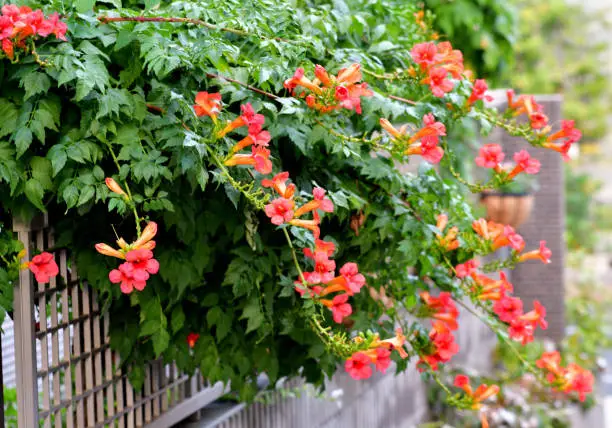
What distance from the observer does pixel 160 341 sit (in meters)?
2.39

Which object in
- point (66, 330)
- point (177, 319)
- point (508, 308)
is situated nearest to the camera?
point (66, 330)

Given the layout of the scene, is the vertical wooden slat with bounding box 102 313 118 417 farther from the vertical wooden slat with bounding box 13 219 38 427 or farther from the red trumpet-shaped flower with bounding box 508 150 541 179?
the red trumpet-shaped flower with bounding box 508 150 541 179

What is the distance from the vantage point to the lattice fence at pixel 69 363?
221 centimetres

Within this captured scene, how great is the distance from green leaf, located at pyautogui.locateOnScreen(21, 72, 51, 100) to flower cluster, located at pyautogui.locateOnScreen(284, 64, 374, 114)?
57cm

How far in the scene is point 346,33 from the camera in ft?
9.07

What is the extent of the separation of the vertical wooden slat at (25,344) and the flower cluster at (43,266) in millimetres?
49

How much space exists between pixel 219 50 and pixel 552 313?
7370 millimetres

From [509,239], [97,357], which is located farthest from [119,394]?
[509,239]

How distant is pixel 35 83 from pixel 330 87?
0.69 metres

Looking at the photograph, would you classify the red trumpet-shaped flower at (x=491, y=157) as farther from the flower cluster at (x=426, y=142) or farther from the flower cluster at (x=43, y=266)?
the flower cluster at (x=43, y=266)

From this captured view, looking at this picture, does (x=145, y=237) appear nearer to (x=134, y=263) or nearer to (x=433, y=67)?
(x=134, y=263)

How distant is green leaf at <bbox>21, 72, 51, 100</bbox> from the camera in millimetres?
1990

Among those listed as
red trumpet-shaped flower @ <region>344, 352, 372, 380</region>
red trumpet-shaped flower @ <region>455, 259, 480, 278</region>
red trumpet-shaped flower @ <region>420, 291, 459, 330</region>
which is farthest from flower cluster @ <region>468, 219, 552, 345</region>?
red trumpet-shaped flower @ <region>344, 352, 372, 380</region>

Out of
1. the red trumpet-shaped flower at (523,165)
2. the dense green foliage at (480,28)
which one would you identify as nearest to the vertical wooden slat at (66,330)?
the red trumpet-shaped flower at (523,165)
